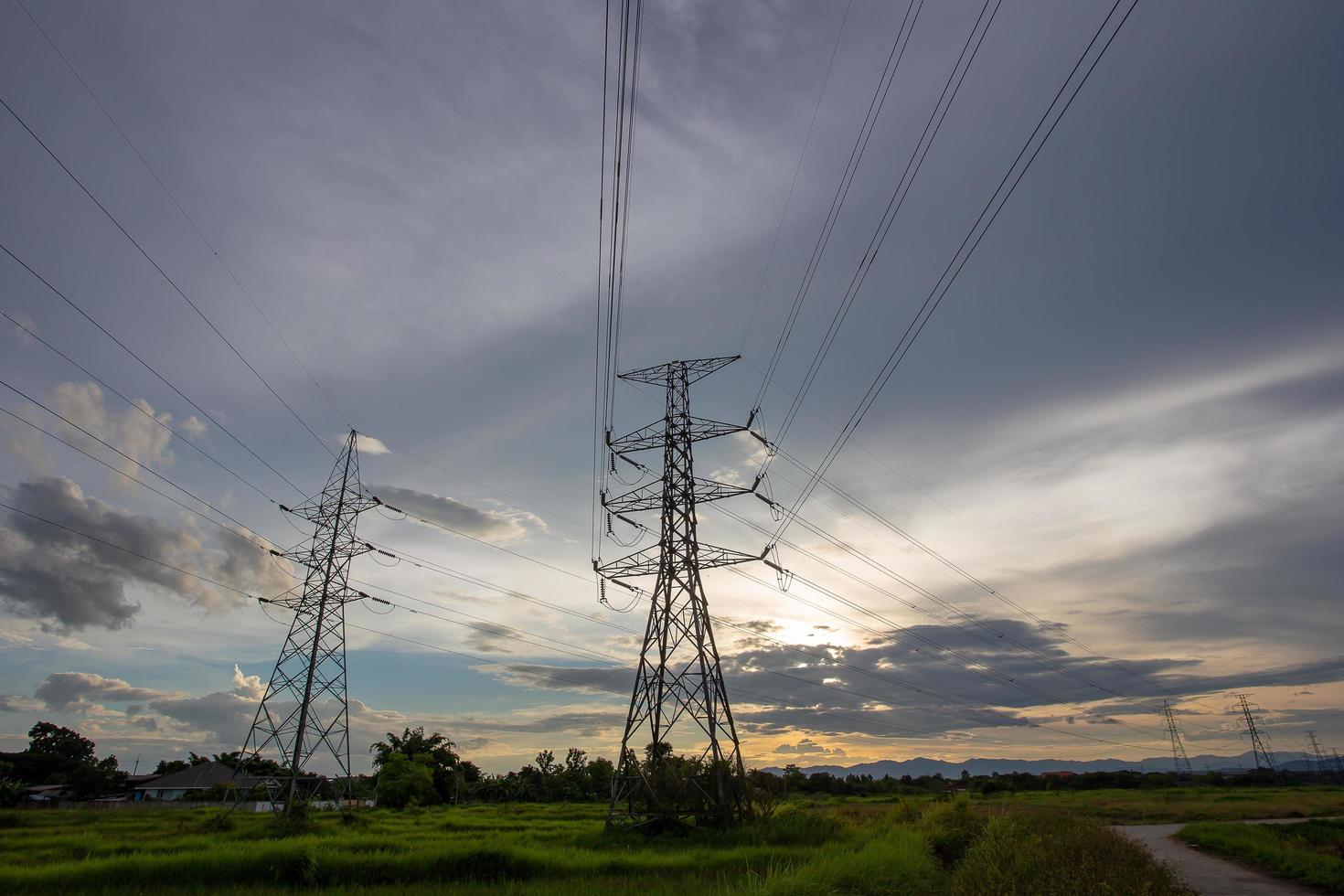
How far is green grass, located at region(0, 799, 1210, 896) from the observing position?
1452cm

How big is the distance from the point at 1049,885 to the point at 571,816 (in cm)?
3935

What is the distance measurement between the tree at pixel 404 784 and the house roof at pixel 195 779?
24.5 metres

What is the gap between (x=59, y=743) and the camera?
9175cm

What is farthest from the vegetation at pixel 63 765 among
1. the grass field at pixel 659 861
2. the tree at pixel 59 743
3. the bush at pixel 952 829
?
the bush at pixel 952 829

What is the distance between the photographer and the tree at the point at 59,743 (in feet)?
296

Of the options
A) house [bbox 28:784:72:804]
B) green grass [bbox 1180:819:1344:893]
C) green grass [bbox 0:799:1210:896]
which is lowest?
house [bbox 28:784:72:804]

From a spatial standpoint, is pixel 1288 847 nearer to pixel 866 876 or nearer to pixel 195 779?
pixel 866 876

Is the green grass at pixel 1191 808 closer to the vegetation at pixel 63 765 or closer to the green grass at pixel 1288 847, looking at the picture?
the green grass at pixel 1288 847

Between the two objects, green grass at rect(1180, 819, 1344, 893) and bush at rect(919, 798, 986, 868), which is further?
bush at rect(919, 798, 986, 868)

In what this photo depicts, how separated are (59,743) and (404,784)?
6316 centimetres

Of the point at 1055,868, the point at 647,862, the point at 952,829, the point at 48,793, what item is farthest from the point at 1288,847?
the point at 48,793

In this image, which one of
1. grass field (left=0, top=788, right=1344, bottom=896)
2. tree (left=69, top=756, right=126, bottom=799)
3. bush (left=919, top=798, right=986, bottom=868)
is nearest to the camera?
grass field (left=0, top=788, right=1344, bottom=896)

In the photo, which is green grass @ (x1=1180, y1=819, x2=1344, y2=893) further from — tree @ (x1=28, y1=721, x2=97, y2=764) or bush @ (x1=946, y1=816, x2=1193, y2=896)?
tree @ (x1=28, y1=721, x2=97, y2=764)

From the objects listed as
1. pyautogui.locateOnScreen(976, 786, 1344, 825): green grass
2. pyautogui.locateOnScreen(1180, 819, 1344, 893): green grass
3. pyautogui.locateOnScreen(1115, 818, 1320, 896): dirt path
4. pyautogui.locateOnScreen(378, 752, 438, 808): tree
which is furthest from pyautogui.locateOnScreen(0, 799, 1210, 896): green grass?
pyautogui.locateOnScreen(378, 752, 438, 808): tree
